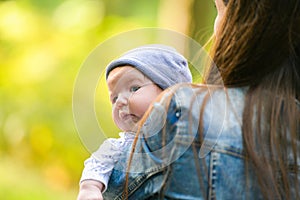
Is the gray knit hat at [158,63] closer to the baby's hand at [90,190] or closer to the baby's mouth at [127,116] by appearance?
the baby's mouth at [127,116]

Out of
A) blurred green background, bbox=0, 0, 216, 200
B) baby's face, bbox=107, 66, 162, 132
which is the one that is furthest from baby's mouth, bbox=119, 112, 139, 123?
blurred green background, bbox=0, 0, 216, 200

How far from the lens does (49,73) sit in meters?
4.32

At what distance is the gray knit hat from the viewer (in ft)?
4.00

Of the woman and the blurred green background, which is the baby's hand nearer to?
the woman

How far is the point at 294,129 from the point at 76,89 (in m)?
0.29

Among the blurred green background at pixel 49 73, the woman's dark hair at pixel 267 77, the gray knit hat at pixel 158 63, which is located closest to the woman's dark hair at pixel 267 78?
the woman's dark hair at pixel 267 77

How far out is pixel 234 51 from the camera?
3.63 feet

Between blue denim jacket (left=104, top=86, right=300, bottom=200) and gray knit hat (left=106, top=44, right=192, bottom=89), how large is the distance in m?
0.14

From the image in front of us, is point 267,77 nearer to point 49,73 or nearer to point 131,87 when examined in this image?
point 131,87

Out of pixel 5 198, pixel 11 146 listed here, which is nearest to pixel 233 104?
pixel 5 198

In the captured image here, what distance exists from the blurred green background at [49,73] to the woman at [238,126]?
2976 mm

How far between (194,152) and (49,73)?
3296 millimetres

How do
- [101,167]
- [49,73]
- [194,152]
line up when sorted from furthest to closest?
[49,73] → [101,167] → [194,152]

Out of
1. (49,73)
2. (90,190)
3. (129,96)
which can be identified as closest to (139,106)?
(129,96)
